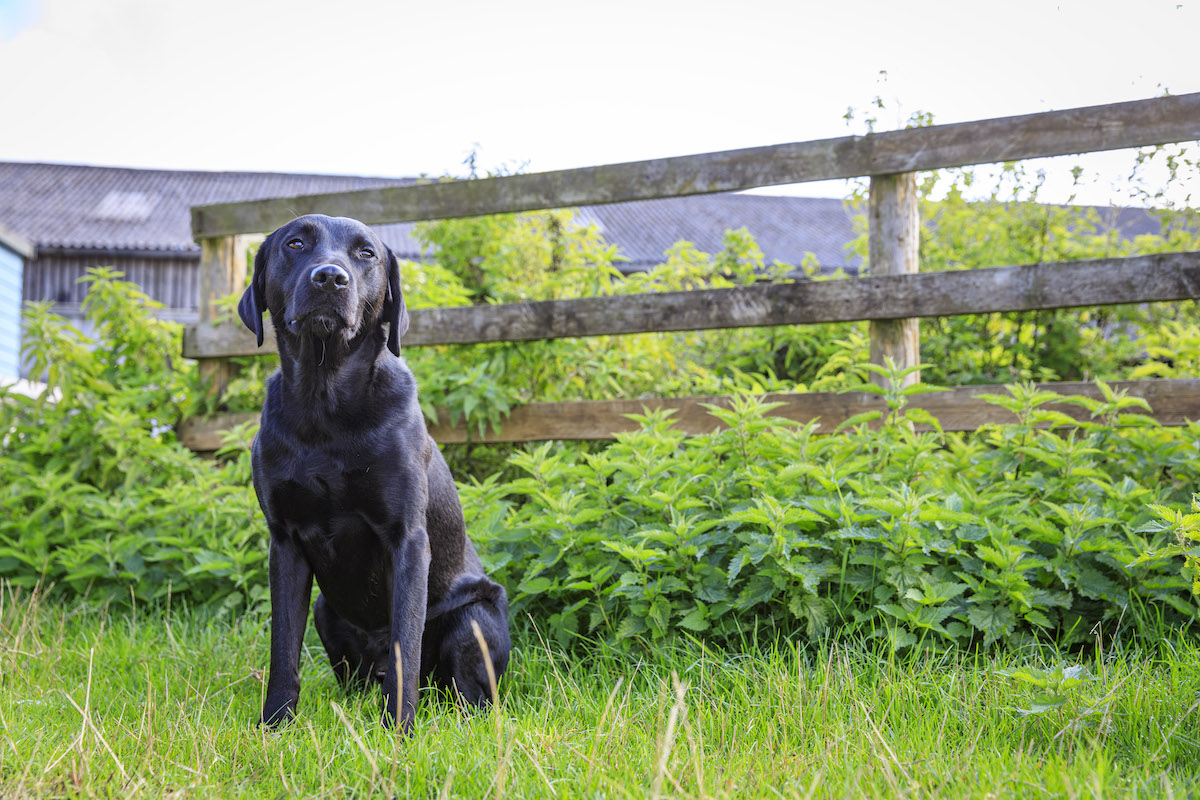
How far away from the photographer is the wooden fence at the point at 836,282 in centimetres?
384

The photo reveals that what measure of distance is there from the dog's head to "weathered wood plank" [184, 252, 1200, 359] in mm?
1713

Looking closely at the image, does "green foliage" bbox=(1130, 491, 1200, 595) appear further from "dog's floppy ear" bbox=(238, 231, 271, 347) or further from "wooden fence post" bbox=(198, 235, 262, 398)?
"wooden fence post" bbox=(198, 235, 262, 398)

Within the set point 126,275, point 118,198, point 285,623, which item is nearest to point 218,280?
point 285,623

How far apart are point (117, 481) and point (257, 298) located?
2363mm

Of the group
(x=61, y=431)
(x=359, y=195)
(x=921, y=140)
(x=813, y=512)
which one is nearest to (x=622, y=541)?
(x=813, y=512)

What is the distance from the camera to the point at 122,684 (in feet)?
9.28

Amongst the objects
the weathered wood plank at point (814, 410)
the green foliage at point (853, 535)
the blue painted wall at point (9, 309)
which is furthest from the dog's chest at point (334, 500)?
the blue painted wall at point (9, 309)

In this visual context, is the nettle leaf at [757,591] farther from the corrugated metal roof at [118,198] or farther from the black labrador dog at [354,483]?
the corrugated metal roof at [118,198]

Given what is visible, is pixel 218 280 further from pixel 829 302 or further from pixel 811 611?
pixel 811 611

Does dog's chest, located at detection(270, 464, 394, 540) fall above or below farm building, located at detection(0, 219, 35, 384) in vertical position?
below

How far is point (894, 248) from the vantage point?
4227mm

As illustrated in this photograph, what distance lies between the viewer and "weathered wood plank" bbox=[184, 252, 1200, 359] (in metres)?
3.81

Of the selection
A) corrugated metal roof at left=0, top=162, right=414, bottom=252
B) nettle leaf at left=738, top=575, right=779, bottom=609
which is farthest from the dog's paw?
corrugated metal roof at left=0, top=162, right=414, bottom=252

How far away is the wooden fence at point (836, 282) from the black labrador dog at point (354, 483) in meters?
1.71
